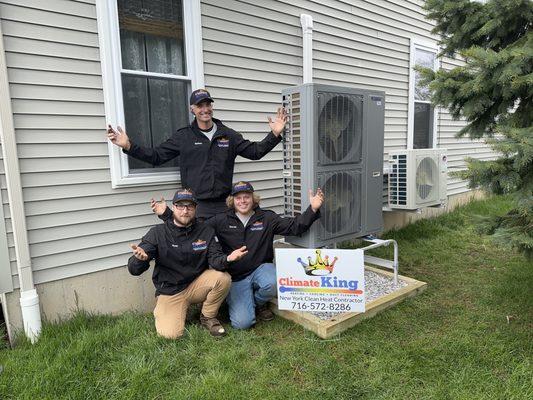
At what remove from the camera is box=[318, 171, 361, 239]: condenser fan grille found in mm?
3303

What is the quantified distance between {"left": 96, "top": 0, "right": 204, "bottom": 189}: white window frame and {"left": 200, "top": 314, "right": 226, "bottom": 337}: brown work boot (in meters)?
1.21

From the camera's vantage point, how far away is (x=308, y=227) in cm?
317

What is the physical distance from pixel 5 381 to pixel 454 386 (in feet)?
8.51

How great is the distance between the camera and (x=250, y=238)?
128 inches

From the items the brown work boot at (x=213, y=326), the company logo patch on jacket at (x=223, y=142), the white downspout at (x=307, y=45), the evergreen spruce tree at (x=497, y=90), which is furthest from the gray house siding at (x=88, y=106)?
the evergreen spruce tree at (x=497, y=90)

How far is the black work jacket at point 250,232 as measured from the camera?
3.21 metres

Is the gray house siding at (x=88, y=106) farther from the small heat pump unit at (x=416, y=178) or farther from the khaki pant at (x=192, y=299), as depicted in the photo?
the small heat pump unit at (x=416, y=178)

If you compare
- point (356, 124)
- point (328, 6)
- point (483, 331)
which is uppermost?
point (328, 6)

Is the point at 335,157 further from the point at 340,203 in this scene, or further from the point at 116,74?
the point at 116,74

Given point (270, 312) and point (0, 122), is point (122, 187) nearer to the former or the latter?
point (0, 122)

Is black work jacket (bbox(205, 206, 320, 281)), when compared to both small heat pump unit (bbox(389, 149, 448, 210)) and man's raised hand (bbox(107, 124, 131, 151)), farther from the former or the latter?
small heat pump unit (bbox(389, 149, 448, 210))

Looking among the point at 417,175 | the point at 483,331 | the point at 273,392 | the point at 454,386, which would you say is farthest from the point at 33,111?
the point at 417,175

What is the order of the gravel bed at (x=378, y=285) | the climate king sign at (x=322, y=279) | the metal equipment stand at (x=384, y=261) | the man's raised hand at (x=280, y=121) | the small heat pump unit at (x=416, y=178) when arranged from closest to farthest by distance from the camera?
the climate king sign at (x=322, y=279)
the man's raised hand at (x=280, y=121)
the gravel bed at (x=378, y=285)
the metal equipment stand at (x=384, y=261)
the small heat pump unit at (x=416, y=178)

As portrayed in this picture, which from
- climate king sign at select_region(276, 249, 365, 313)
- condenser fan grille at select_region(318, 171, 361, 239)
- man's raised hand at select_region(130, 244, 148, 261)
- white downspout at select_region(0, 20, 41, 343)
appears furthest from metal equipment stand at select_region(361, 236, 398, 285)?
white downspout at select_region(0, 20, 41, 343)
